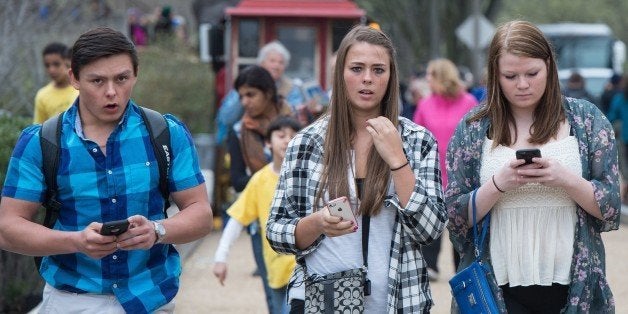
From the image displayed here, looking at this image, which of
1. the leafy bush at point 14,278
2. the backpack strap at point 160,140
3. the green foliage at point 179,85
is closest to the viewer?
the backpack strap at point 160,140

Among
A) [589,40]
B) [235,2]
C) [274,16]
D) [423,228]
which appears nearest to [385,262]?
[423,228]

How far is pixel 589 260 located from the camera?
16.0 ft

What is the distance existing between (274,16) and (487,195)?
37.2 feet

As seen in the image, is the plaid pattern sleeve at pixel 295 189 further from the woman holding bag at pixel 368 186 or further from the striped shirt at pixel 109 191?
the striped shirt at pixel 109 191

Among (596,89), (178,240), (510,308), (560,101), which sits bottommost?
(596,89)

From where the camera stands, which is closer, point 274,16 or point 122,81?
point 122,81

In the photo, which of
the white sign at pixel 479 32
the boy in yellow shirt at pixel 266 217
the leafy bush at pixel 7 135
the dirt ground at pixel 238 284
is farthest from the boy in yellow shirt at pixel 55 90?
the white sign at pixel 479 32

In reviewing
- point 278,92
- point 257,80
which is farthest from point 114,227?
point 278,92

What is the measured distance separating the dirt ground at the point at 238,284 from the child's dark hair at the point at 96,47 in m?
5.73

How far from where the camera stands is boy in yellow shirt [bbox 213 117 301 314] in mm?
6855

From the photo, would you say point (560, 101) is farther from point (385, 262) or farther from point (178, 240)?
point (178, 240)

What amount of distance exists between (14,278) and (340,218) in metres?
4.86

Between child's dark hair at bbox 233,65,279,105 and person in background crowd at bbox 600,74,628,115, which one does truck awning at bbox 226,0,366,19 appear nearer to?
person in background crowd at bbox 600,74,628,115

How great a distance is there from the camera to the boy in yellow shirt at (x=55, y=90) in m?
10.0
